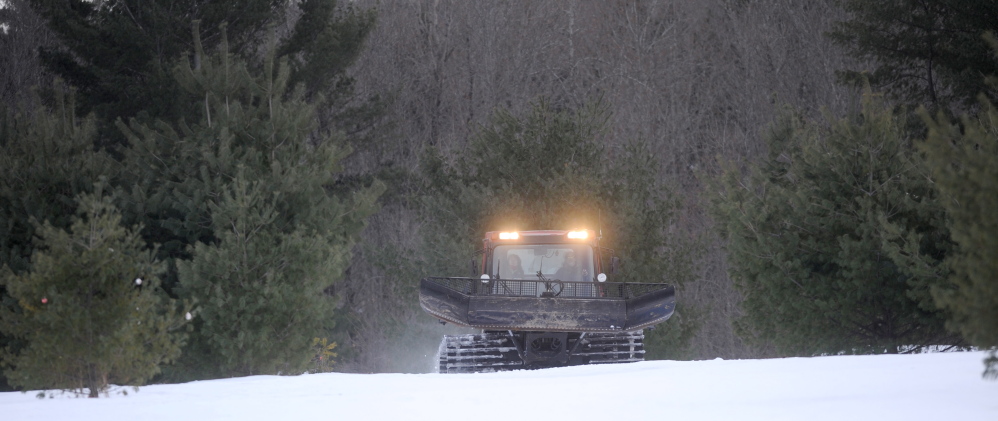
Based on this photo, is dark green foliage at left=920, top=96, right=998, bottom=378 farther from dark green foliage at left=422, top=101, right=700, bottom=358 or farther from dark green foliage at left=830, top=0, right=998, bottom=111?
dark green foliage at left=830, top=0, right=998, bottom=111

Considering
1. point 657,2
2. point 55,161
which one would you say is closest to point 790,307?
point 55,161

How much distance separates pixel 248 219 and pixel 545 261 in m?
4.20

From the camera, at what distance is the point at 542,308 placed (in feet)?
42.0

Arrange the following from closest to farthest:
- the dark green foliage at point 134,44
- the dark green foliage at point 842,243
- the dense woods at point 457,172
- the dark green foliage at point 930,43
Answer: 1. the dense woods at point 457,172
2. the dark green foliage at point 842,243
3. the dark green foliage at point 930,43
4. the dark green foliage at point 134,44

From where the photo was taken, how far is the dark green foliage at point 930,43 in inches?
764

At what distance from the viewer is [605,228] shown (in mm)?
19938

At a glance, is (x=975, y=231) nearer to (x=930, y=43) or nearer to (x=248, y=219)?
(x=248, y=219)

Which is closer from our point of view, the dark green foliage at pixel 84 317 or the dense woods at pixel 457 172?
the dark green foliage at pixel 84 317

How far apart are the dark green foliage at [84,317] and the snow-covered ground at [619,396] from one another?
0.28 meters

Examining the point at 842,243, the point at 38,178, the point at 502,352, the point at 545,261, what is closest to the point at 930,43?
the point at 842,243

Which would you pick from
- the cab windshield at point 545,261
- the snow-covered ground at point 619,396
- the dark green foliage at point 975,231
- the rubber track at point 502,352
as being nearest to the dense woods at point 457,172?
the dark green foliage at point 975,231

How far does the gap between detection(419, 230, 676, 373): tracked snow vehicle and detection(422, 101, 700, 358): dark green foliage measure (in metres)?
4.29

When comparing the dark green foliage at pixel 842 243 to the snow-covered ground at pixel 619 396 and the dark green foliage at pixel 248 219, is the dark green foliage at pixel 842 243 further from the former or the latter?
the dark green foliage at pixel 248 219

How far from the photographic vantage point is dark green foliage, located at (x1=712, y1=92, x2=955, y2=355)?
14.1 m
